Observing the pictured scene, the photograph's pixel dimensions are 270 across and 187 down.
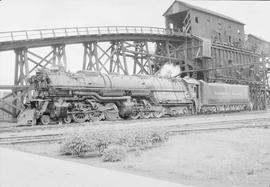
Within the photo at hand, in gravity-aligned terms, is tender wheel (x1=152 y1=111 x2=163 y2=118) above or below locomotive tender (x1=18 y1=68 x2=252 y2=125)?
below

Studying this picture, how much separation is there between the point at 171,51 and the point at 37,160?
95.7 feet

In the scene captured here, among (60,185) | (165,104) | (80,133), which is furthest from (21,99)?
(60,185)

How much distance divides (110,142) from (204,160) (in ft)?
9.49

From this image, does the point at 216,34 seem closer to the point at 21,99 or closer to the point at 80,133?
the point at 21,99

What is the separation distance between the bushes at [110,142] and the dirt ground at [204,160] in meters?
0.28

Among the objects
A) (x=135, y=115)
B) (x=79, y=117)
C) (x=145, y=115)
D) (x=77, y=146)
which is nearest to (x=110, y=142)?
(x=77, y=146)

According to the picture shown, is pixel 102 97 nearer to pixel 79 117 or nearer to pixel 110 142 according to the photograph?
pixel 79 117

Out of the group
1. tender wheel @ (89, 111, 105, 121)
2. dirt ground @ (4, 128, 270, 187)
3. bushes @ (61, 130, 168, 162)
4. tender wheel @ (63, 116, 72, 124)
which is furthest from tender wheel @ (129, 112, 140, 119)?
bushes @ (61, 130, 168, 162)

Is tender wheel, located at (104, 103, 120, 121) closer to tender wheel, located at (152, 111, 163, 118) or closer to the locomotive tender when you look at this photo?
the locomotive tender

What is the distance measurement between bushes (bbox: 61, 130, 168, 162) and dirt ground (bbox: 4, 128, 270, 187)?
10.9 inches

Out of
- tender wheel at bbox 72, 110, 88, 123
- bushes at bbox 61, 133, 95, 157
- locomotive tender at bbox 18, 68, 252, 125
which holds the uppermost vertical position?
locomotive tender at bbox 18, 68, 252, 125

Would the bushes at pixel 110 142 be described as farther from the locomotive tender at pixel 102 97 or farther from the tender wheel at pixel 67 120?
the tender wheel at pixel 67 120

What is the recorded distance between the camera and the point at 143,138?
31.8 feet

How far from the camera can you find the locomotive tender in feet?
57.9
